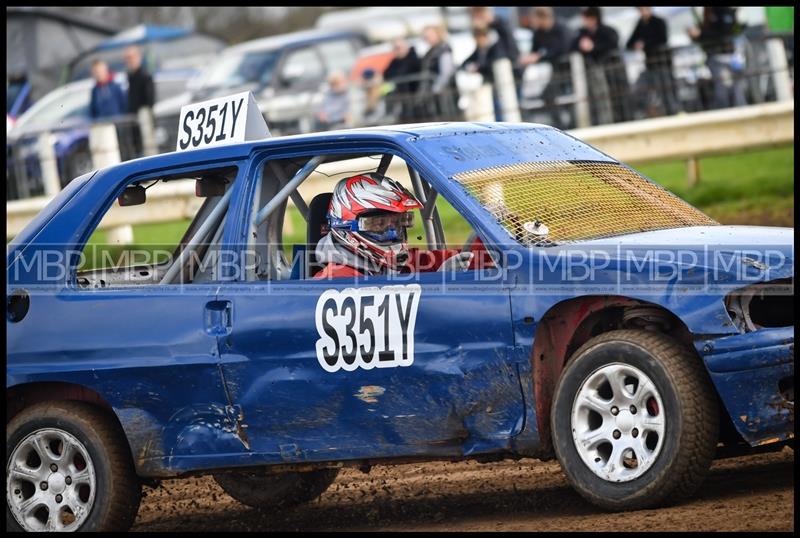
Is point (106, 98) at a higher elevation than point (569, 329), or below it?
higher

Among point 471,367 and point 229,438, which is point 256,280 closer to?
point 229,438

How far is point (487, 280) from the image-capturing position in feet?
19.5

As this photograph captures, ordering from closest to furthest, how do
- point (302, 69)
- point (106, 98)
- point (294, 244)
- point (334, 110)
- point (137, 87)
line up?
point (294, 244)
point (137, 87)
point (334, 110)
point (106, 98)
point (302, 69)

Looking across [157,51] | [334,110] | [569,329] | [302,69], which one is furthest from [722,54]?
[157,51]

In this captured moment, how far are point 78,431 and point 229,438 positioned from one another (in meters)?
0.76

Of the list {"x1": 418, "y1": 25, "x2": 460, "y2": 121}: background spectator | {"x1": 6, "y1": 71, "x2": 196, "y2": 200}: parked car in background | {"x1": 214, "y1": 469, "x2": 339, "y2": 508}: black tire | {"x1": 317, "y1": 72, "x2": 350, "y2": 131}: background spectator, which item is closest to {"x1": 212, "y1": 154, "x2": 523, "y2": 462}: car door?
{"x1": 214, "y1": 469, "x2": 339, "y2": 508}: black tire

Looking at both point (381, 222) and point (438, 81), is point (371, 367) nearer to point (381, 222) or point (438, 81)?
point (381, 222)

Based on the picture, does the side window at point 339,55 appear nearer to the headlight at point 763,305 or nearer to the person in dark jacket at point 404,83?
the person in dark jacket at point 404,83

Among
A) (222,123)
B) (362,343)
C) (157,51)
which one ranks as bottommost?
(362,343)

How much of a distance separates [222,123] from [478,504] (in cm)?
222

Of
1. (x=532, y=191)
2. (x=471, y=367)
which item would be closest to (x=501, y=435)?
(x=471, y=367)

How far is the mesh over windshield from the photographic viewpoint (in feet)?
20.2

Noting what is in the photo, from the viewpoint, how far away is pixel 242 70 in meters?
23.3

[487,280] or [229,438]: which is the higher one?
[487,280]
